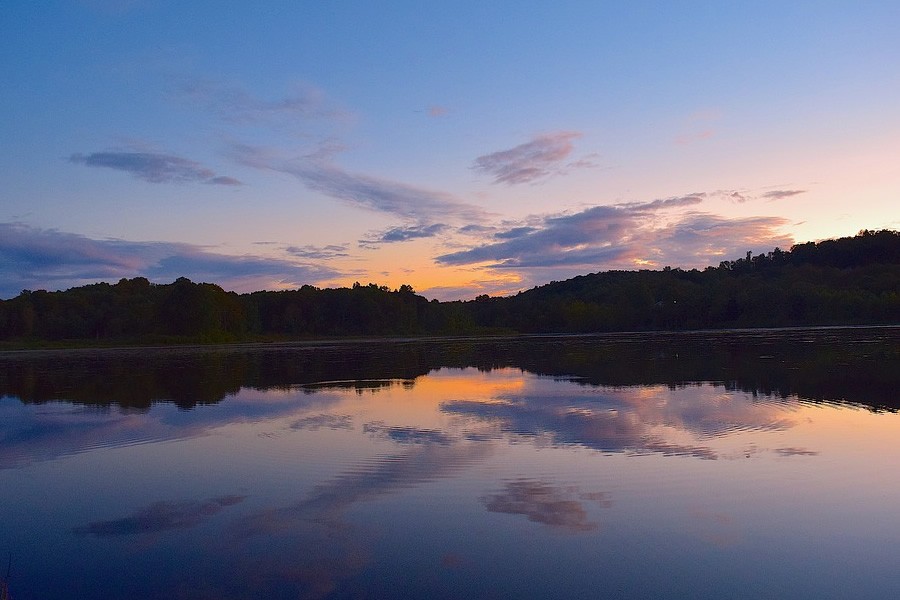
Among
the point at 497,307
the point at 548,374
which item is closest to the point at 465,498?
the point at 548,374

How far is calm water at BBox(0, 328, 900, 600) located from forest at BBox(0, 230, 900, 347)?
72923mm

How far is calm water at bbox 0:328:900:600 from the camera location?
6805 mm

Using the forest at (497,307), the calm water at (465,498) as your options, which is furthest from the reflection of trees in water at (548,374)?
the forest at (497,307)

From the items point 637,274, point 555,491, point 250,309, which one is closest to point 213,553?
point 555,491

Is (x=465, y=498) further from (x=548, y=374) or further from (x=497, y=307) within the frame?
(x=497, y=307)

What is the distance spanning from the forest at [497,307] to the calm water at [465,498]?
72.9 meters

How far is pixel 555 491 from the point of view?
9.75 m

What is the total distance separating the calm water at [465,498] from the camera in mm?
6805

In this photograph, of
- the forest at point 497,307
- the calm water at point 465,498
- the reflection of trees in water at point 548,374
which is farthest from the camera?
the forest at point 497,307

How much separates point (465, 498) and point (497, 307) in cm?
13898

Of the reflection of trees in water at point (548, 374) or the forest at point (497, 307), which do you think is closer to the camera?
the reflection of trees in water at point (548, 374)

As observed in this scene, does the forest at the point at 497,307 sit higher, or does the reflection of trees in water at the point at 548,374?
the forest at the point at 497,307

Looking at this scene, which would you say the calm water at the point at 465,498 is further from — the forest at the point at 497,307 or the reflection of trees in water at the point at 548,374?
the forest at the point at 497,307

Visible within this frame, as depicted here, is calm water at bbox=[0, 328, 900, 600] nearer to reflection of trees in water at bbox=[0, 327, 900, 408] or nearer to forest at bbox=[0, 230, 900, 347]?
reflection of trees in water at bbox=[0, 327, 900, 408]
